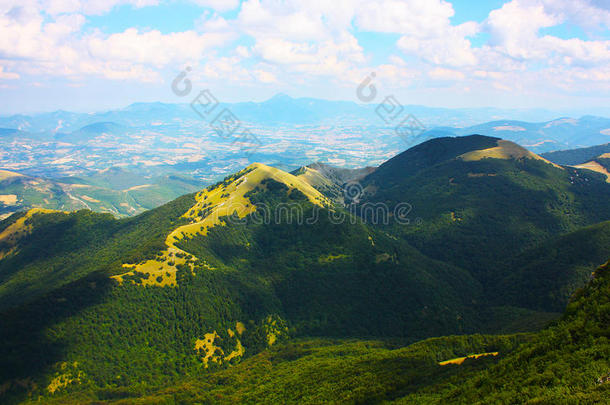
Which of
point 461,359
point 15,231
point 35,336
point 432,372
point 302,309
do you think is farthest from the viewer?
point 15,231

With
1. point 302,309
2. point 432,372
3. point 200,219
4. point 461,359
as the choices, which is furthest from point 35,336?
point 461,359

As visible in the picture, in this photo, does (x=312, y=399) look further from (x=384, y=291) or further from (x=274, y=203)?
(x=274, y=203)

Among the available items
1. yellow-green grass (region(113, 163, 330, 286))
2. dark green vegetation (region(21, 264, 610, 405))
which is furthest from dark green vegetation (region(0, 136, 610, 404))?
yellow-green grass (region(113, 163, 330, 286))

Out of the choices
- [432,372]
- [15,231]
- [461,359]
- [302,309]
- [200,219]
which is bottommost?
[461,359]

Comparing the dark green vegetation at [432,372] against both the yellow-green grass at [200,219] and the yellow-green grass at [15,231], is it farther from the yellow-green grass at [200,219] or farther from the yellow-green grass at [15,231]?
the yellow-green grass at [15,231]

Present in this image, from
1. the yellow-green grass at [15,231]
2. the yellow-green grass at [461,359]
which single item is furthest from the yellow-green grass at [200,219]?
the yellow-green grass at [15,231]

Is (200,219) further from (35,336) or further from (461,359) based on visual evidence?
(461,359)
